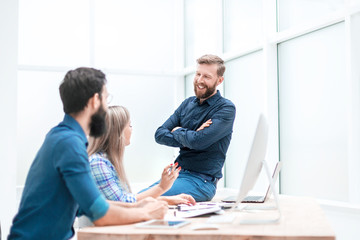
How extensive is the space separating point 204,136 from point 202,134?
0.06 feet

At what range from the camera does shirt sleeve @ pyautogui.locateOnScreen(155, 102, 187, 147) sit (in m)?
3.29

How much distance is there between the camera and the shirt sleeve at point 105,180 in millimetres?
2043

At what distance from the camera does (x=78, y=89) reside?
1732 mm

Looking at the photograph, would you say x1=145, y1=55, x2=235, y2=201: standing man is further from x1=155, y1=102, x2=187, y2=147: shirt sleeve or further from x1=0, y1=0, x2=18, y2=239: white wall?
x1=0, y1=0, x2=18, y2=239: white wall

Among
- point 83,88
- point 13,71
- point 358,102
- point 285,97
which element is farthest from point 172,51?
point 83,88

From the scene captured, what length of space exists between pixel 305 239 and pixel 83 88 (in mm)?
992

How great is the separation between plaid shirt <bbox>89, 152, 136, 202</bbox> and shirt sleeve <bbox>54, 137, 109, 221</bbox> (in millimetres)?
436

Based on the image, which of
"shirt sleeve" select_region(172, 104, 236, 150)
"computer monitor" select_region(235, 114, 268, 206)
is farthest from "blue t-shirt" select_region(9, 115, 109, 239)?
"shirt sleeve" select_region(172, 104, 236, 150)

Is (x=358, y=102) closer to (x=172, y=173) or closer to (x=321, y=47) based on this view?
(x=321, y=47)

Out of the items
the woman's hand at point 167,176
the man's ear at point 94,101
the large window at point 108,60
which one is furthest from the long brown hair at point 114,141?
the large window at point 108,60

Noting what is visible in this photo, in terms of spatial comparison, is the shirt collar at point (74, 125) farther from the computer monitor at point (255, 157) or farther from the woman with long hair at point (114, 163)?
the computer monitor at point (255, 157)

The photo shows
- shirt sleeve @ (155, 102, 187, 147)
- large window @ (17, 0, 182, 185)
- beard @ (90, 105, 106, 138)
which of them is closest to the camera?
beard @ (90, 105, 106, 138)

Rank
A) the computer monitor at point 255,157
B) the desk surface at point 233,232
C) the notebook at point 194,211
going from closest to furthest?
the desk surface at point 233,232 → the computer monitor at point 255,157 → the notebook at point 194,211

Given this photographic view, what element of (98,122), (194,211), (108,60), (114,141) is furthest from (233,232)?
(108,60)
